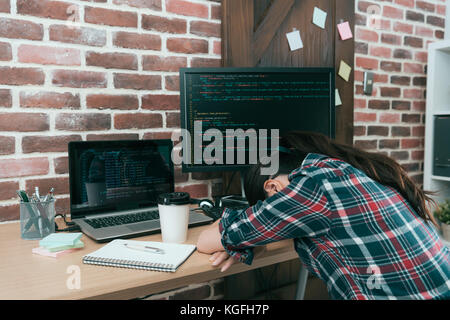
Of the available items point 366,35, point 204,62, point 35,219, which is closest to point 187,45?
point 204,62

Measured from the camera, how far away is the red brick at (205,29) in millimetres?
1572

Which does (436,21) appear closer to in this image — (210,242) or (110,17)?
(110,17)

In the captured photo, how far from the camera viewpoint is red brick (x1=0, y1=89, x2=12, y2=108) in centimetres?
125

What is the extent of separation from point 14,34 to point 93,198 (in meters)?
0.63

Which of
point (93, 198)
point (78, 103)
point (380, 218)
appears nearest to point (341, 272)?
point (380, 218)

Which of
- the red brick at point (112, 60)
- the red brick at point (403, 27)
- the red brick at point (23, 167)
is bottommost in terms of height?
the red brick at point (23, 167)

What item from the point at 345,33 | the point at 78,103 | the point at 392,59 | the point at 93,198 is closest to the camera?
the point at 93,198

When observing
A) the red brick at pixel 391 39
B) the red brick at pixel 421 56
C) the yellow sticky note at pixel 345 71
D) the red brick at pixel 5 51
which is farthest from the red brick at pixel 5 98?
the red brick at pixel 421 56

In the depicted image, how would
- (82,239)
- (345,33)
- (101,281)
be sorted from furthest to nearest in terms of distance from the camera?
(345,33), (82,239), (101,281)

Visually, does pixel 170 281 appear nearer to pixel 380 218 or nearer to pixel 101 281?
pixel 101 281

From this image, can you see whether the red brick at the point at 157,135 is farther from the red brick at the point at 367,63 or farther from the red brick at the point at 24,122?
the red brick at the point at 367,63

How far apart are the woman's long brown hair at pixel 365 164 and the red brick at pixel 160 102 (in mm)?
686

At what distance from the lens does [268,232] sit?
82 cm

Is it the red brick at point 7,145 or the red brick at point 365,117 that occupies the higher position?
the red brick at point 365,117
